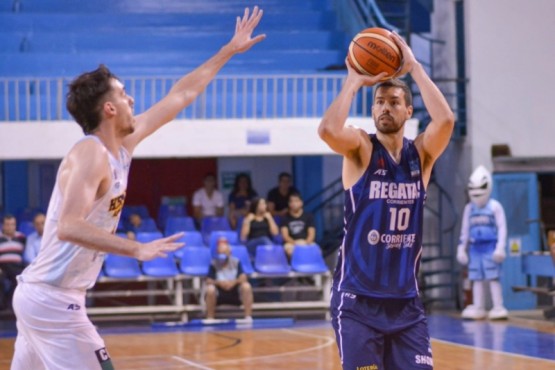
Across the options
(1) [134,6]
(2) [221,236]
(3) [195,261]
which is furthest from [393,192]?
(1) [134,6]

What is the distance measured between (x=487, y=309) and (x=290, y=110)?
4300 millimetres

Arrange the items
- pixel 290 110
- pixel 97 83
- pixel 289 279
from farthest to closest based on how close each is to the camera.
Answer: pixel 290 110 → pixel 289 279 → pixel 97 83

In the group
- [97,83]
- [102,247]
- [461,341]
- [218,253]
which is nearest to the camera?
[102,247]

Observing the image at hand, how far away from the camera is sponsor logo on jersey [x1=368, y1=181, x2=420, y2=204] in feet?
16.3

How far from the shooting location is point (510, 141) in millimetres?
16625

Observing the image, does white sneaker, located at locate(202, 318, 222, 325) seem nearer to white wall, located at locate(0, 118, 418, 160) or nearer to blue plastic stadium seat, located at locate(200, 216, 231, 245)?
blue plastic stadium seat, located at locate(200, 216, 231, 245)

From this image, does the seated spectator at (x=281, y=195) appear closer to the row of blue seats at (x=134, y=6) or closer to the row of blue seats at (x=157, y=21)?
the row of blue seats at (x=157, y=21)

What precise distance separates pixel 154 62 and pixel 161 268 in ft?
13.6

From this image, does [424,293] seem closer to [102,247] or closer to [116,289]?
[116,289]

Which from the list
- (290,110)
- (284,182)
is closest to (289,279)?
(284,182)

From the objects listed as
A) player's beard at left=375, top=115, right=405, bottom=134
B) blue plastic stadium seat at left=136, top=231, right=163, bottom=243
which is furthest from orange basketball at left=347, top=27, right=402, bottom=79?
blue plastic stadium seat at left=136, top=231, right=163, bottom=243

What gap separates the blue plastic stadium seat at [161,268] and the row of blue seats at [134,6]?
19.6ft

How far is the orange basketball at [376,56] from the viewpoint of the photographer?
5.25 meters

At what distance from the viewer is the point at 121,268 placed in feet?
49.1
